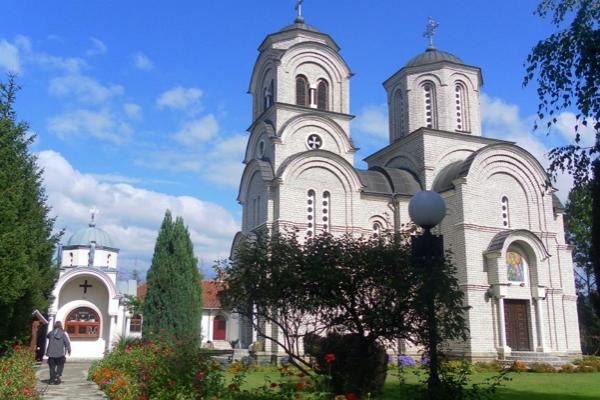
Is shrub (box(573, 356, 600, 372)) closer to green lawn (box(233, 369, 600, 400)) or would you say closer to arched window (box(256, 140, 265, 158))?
green lawn (box(233, 369, 600, 400))

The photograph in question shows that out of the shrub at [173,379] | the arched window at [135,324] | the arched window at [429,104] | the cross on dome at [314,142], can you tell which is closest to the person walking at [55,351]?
A: the shrub at [173,379]

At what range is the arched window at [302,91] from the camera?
24500mm

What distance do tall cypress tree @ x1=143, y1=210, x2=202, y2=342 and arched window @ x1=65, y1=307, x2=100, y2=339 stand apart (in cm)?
1140

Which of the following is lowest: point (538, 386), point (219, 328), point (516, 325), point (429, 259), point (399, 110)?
point (538, 386)

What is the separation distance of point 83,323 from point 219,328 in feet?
36.4

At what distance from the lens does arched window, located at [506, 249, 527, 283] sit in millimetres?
21969

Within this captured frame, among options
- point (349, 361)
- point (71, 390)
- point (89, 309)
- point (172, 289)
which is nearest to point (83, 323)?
point (89, 309)

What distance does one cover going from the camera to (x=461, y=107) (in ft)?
85.6

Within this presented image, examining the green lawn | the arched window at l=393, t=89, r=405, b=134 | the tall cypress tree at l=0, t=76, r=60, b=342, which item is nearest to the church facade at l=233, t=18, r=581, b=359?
the arched window at l=393, t=89, r=405, b=134

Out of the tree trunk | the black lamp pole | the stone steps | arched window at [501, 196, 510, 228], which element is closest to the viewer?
the black lamp pole

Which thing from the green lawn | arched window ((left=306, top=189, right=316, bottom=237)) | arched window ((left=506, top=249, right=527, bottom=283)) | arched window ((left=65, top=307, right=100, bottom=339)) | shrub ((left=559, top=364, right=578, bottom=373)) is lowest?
the green lawn

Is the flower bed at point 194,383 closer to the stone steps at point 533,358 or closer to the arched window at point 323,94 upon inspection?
the stone steps at point 533,358

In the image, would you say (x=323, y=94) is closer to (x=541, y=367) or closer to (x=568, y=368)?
(x=541, y=367)

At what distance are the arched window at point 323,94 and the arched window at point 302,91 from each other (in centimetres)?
58
